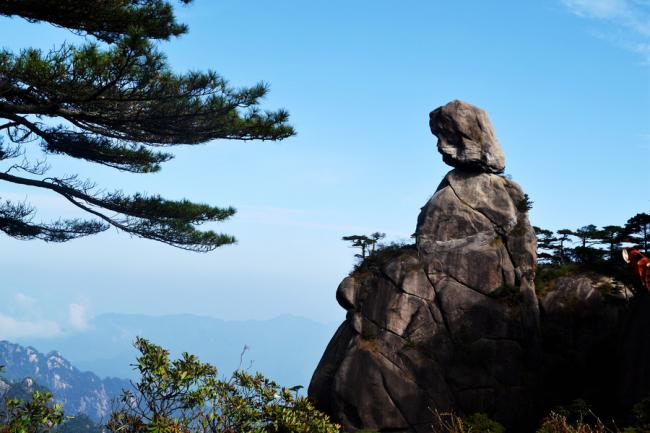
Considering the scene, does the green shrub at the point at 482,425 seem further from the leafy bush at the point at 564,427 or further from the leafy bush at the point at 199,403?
the leafy bush at the point at 199,403

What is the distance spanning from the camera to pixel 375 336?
843 inches

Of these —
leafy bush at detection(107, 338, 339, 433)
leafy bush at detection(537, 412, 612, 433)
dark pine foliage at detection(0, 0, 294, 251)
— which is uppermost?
dark pine foliage at detection(0, 0, 294, 251)

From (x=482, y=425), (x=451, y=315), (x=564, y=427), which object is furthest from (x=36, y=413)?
(x=451, y=315)

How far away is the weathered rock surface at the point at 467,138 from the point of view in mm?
23766

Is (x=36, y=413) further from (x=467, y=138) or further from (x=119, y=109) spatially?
(x=467, y=138)

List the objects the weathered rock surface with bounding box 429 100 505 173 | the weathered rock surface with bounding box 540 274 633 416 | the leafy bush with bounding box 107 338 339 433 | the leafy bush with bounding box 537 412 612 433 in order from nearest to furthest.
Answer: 1. the leafy bush with bounding box 537 412 612 433
2. the leafy bush with bounding box 107 338 339 433
3. the weathered rock surface with bounding box 540 274 633 416
4. the weathered rock surface with bounding box 429 100 505 173

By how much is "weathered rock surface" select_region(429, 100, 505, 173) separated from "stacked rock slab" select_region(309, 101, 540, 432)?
5cm

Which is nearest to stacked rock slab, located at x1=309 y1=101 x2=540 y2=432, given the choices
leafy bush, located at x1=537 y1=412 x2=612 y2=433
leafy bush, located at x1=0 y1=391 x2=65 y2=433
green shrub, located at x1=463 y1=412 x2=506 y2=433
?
green shrub, located at x1=463 y1=412 x2=506 y2=433

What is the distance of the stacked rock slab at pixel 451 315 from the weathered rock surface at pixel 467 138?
45 millimetres

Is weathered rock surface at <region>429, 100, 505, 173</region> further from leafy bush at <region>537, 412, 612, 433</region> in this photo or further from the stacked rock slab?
leafy bush at <region>537, 412, 612, 433</region>

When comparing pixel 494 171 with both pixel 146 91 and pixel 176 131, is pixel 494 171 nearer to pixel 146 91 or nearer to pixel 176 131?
pixel 176 131

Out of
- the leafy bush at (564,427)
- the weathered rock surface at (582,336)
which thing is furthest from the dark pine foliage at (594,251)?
the leafy bush at (564,427)

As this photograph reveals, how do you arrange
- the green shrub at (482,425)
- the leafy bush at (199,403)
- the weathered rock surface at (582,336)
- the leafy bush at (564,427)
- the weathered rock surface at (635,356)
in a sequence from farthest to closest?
1. the weathered rock surface at (582,336)
2. the weathered rock surface at (635,356)
3. the green shrub at (482,425)
4. the leafy bush at (199,403)
5. the leafy bush at (564,427)

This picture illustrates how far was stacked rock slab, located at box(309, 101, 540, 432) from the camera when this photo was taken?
2058cm
